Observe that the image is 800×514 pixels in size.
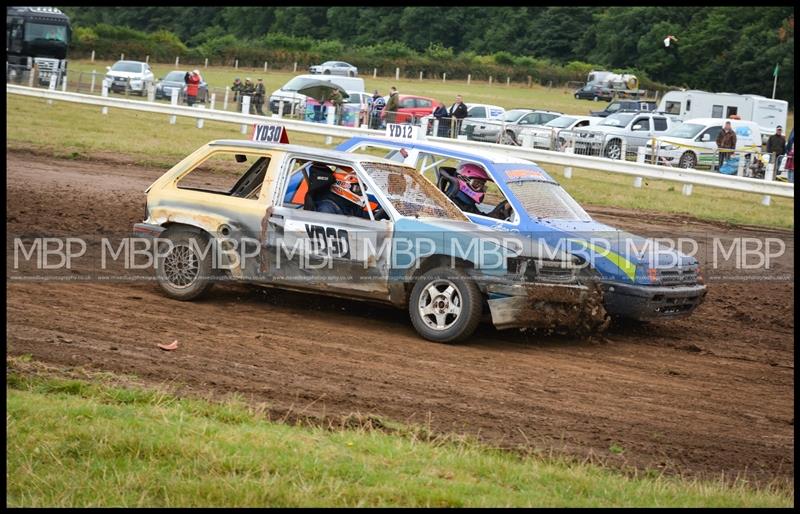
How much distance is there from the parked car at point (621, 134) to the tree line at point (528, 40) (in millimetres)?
36588

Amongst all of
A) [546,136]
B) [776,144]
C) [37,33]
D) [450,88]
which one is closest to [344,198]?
[546,136]

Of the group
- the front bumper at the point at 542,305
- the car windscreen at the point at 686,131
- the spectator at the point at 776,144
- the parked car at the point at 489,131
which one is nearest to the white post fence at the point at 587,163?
the parked car at the point at 489,131

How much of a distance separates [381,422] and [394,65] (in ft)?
222

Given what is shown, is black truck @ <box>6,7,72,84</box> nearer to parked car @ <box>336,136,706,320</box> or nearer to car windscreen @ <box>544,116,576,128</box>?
car windscreen @ <box>544,116,576,128</box>

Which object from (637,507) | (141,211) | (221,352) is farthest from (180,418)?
(141,211)

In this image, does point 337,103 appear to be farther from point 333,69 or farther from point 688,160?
point 333,69

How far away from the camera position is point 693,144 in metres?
30.8

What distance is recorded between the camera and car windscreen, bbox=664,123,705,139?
31.8 meters

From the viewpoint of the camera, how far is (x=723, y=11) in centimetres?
7412

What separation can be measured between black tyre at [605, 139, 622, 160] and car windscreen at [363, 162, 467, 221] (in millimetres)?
18074

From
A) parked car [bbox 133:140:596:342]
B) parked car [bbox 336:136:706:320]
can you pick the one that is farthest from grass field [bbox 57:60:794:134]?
parked car [bbox 133:140:596:342]

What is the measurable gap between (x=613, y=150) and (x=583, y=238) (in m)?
18.3

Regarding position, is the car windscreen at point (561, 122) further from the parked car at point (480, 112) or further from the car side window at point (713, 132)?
the car side window at point (713, 132)

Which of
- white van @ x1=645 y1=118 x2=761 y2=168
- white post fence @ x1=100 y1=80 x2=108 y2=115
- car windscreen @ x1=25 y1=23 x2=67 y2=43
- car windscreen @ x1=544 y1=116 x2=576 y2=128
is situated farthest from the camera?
car windscreen @ x1=25 y1=23 x2=67 y2=43
